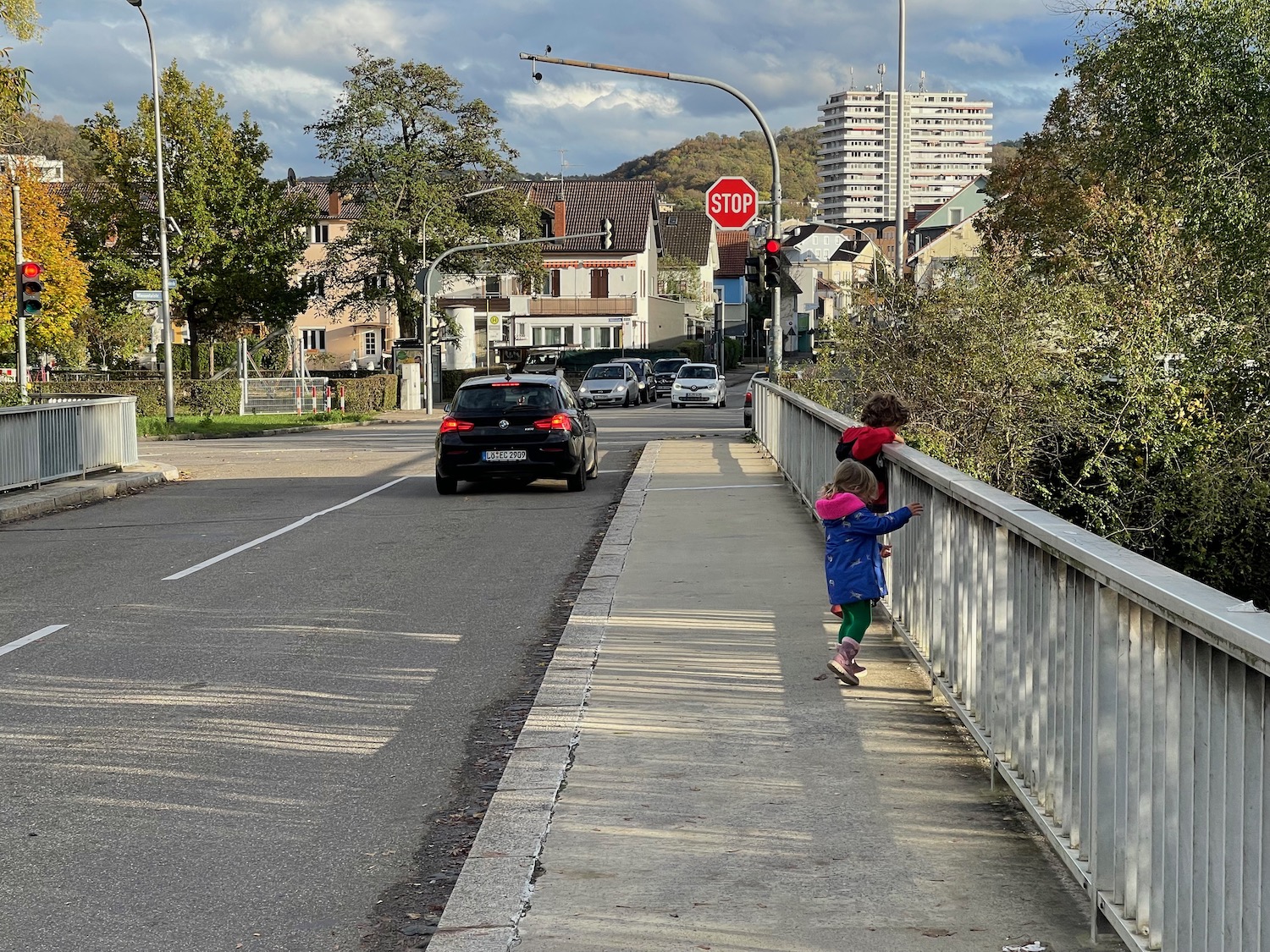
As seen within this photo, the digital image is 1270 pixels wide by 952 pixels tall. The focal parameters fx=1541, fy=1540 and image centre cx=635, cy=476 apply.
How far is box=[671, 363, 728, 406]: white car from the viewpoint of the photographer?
54.4 meters

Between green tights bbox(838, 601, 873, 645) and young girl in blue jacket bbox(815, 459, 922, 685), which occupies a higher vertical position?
young girl in blue jacket bbox(815, 459, 922, 685)

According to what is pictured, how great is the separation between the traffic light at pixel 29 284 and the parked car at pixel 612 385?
3024 centimetres

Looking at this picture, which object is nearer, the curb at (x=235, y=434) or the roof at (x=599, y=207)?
the curb at (x=235, y=434)

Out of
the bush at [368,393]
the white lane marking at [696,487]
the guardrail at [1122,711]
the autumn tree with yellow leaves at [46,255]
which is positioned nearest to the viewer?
the guardrail at [1122,711]

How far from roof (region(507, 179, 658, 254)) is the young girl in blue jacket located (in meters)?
87.3

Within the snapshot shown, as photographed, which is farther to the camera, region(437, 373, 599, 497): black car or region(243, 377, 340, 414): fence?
region(243, 377, 340, 414): fence

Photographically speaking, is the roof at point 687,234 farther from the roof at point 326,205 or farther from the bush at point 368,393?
the bush at point 368,393

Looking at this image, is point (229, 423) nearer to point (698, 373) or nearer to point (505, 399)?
point (698, 373)

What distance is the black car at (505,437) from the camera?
1870cm

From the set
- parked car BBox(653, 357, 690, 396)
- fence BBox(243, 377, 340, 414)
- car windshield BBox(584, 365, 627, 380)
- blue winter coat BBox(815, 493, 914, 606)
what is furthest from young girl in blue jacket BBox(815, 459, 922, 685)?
parked car BBox(653, 357, 690, 396)

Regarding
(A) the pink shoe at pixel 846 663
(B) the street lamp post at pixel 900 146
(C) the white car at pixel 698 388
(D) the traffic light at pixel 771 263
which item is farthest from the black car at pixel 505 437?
(C) the white car at pixel 698 388

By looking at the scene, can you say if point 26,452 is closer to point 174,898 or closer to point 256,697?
point 256,697

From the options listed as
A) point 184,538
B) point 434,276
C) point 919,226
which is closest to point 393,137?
point 434,276

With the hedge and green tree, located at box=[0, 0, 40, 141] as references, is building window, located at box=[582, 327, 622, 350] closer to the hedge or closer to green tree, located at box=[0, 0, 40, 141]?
the hedge
